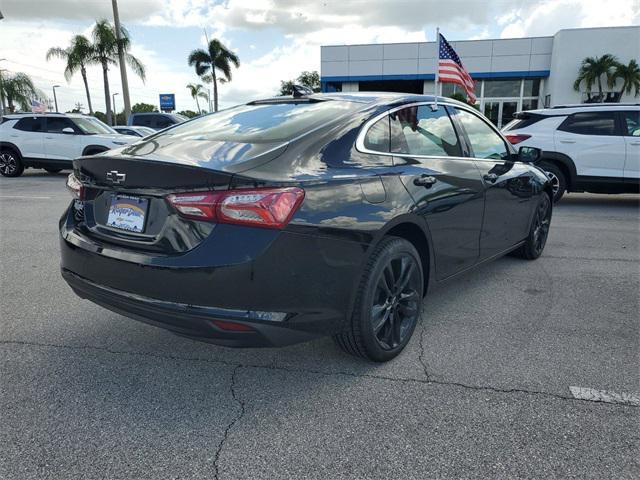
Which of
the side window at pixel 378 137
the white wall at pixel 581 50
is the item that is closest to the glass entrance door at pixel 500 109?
the white wall at pixel 581 50

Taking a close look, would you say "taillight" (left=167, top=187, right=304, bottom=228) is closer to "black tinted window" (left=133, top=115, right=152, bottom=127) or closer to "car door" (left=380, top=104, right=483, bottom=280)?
"car door" (left=380, top=104, right=483, bottom=280)

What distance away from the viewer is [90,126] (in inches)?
548

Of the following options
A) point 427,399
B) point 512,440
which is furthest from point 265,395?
point 512,440

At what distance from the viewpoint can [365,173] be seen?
2.81 metres

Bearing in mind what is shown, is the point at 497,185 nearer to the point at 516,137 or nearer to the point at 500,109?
the point at 516,137

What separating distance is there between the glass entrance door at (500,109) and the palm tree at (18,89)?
35.9m

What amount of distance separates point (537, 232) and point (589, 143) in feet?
15.0

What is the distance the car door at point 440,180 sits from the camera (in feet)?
10.4

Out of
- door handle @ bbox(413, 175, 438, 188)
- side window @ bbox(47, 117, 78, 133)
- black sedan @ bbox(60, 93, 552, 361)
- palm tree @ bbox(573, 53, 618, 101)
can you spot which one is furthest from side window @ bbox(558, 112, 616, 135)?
palm tree @ bbox(573, 53, 618, 101)

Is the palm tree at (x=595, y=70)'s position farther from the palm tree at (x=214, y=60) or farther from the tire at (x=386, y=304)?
the tire at (x=386, y=304)

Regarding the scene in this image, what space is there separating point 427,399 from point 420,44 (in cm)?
3199

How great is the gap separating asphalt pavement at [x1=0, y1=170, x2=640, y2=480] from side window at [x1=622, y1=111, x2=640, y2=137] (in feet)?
18.7

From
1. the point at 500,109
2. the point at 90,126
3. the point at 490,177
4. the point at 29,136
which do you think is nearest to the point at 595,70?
the point at 500,109

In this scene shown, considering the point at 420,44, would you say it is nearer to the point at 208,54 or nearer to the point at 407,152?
the point at 208,54
